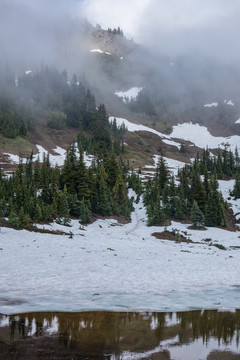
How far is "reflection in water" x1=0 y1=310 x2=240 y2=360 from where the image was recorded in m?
5.07

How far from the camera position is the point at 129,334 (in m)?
6.02

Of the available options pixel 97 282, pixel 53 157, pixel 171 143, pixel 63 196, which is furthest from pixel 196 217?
pixel 171 143

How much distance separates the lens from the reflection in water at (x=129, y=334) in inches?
200

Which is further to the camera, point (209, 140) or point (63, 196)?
point (209, 140)

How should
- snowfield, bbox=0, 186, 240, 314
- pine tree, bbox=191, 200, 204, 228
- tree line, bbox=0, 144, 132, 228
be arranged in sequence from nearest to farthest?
1. snowfield, bbox=0, 186, 240, 314
2. tree line, bbox=0, 144, 132, 228
3. pine tree, bbox=191, 200, 204, 228

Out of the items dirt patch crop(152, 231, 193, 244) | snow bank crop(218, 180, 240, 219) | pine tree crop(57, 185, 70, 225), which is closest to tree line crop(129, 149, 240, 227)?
snow bank crop(218, 180, 240, 219)

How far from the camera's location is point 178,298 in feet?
31.9

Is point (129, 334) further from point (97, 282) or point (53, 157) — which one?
point (53, 157)

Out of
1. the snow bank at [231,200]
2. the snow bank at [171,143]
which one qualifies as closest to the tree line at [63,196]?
the snow bank at [231,200]

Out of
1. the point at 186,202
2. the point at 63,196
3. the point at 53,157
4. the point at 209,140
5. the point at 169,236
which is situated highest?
the point at 209,140

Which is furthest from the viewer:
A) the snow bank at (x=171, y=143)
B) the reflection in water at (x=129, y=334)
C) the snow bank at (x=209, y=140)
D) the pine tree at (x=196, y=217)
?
the snow bank at (x=209, y=140)

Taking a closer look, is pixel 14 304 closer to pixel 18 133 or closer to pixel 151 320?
pixel 151 320

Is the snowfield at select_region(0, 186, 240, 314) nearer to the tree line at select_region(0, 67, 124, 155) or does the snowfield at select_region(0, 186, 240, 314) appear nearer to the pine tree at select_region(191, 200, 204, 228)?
the pine tree at select_region(191, 200, 204, 228)

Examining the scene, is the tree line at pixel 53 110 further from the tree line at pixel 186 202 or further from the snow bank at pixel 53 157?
the tree line at pixel 186 202
